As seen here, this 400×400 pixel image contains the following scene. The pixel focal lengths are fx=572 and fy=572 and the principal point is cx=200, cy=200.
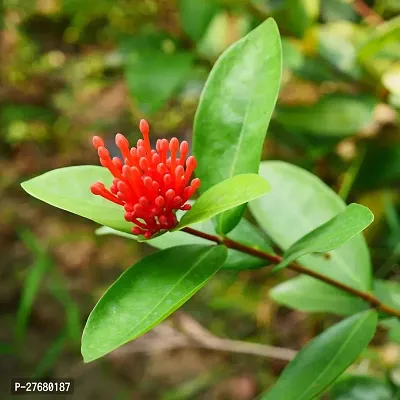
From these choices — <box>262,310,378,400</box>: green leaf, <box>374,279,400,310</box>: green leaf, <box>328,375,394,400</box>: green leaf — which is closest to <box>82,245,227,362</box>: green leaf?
<box>262,310,378,400</box>: green leaf

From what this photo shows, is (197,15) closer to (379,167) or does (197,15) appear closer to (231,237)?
(379,167)

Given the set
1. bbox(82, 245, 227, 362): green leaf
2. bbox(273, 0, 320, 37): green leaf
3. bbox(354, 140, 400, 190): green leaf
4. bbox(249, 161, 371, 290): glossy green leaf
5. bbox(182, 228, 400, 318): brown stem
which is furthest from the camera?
bbox(354, 140, 400, 190): green leaf

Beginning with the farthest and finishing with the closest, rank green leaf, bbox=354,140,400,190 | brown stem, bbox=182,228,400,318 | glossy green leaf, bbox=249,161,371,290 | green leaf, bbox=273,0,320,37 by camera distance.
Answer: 1. green leaf, bbox=354,140,400,190
2. green leaf, bbox=273,0,320,37
3. glossy green leaf, bbox=249,161,371,290
4. brown stem, bbox=182,228,400,318

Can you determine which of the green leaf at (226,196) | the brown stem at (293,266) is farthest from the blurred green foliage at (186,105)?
the green leaf at (226,196)

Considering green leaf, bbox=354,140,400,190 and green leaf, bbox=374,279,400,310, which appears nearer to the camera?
green leaf, bbox=374,279,400,310

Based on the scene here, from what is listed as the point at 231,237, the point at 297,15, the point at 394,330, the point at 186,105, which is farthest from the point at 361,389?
the point at 186,105

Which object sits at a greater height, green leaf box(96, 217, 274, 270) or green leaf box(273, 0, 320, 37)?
green leaf box(273, 0, 320, 37)

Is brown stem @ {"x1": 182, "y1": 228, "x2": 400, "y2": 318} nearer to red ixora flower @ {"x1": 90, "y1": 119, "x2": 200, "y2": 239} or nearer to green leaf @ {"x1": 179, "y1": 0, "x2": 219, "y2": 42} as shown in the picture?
red ixora flower @ {"x1": 90, "y1": 119, "x2": 200, "y2": 239}
